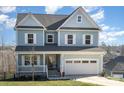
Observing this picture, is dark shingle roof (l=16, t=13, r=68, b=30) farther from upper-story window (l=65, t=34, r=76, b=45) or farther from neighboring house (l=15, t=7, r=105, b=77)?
upper-story window (l=65, t=34, r=76, b=45)

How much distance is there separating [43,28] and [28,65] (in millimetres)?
1917

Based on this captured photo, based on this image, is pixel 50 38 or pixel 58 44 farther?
pixel 50 38

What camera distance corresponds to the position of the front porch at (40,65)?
1229 cm

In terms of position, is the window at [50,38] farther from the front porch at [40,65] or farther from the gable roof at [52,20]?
the front porch at [40,65]

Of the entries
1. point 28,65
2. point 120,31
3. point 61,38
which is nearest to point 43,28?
point 61,38

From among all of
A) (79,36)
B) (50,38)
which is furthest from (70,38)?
(50,38)

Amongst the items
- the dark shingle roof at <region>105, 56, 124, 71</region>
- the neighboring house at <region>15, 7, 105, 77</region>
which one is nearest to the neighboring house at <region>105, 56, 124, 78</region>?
the dark shingle roof at <region>105, 56, 124, 71</region>

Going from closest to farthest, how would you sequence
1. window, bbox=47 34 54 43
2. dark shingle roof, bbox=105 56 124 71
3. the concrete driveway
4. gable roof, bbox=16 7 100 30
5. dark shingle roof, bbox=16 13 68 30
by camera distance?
1. the concrete driveway
2. dark shingle roof, bbox=105 56 124 71
3. gable roof, bbox=16 7 100 30
4. dark shingle roof, bbox=16 13 68 30
5. window, bbox=47 34 54 43

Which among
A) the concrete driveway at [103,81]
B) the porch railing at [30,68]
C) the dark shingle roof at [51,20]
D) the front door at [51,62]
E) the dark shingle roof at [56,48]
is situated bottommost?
the concrete driveway at [103,81]

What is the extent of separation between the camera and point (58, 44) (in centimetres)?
1338

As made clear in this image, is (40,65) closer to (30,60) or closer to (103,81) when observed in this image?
(30,60)

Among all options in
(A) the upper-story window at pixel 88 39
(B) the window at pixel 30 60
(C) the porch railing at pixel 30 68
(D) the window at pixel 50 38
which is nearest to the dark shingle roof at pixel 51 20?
(D) the window at pixel 50 38

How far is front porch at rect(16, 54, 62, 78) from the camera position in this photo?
12.3m

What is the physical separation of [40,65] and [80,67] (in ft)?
5.94
